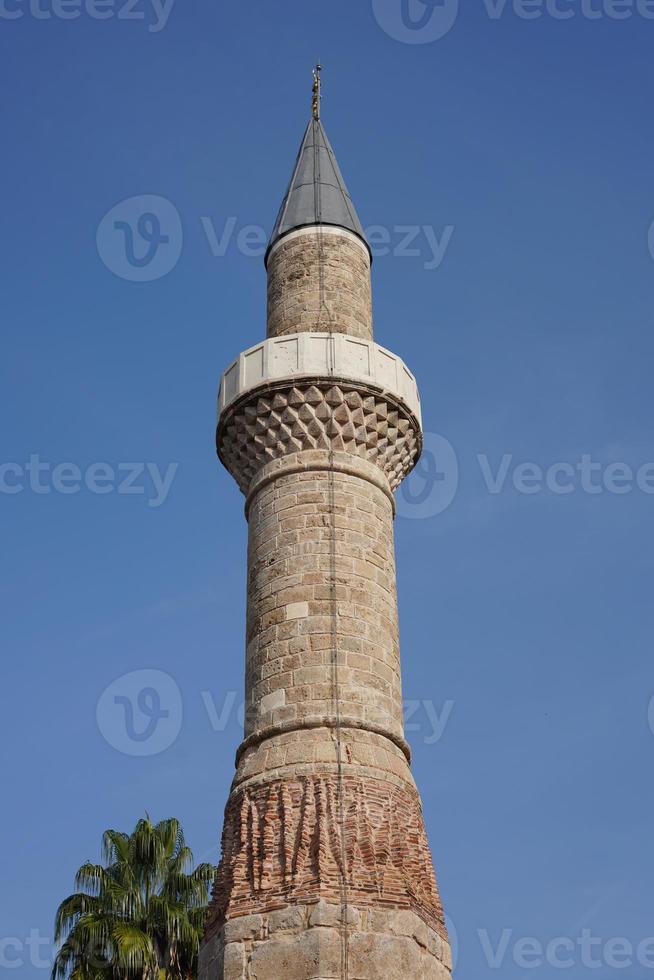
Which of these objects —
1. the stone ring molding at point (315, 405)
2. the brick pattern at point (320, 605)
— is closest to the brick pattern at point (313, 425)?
the stone ring molding at point (315, 405)

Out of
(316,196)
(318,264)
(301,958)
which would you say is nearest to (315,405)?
(318,264)

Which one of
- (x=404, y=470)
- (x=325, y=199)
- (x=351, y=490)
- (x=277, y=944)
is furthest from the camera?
(x=325, y=199)

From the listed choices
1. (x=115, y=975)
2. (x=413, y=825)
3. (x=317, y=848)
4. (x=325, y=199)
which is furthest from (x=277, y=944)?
(x=325, y=199)

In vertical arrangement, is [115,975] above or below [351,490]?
below

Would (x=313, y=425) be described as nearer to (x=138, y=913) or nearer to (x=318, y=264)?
(x=318, y=264)

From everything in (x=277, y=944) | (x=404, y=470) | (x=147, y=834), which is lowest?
Result: (x=277, y=944)

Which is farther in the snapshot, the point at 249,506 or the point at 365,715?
the point at 249,506

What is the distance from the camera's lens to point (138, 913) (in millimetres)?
18859

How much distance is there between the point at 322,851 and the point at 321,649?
192cm

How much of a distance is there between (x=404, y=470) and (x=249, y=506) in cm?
182

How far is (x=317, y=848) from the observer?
11484 mm

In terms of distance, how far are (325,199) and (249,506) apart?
4300 mm

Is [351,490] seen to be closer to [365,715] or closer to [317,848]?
[365,715]

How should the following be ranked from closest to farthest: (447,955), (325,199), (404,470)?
(447,955) → (404,470) → (325,199)
